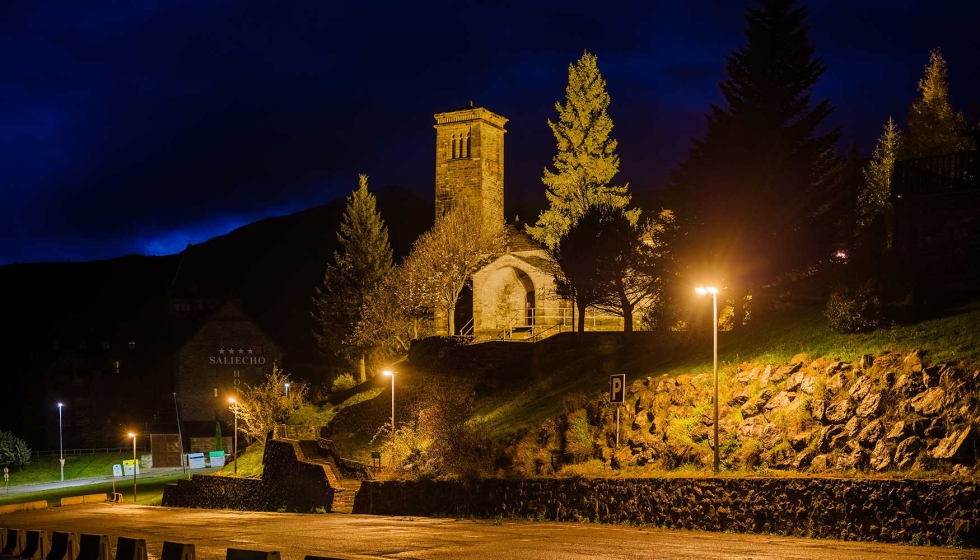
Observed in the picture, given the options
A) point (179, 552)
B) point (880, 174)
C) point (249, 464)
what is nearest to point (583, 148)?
point (880, 174)

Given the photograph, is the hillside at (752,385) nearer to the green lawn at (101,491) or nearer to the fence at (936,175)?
the fence at (936,175)

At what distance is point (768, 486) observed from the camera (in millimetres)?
21266

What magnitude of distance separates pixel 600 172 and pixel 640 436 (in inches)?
1265

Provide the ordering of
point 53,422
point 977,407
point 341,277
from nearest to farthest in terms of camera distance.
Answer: point 977,407 < point 341,277 < point 53,422

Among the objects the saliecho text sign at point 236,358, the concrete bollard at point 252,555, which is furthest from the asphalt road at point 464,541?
the saliecho text sign at point 236,358

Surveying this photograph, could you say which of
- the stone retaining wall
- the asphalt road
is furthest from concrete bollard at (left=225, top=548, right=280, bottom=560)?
the stone retaining wall

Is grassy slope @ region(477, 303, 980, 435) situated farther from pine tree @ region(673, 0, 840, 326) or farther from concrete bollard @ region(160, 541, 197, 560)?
concrete bollard @ region(160, 541, 197, 560)

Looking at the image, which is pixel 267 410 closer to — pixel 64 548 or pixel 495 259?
pixel 495 259

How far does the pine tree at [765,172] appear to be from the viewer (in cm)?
3612

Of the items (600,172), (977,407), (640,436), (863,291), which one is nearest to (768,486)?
(977,407)

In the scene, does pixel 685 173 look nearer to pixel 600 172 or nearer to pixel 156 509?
pixel 600 172

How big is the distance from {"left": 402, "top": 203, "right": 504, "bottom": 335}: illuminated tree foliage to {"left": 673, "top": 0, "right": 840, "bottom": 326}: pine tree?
75.9ft

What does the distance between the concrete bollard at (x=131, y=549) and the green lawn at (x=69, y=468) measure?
6221 centimetres

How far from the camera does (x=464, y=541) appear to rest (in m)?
21.4
